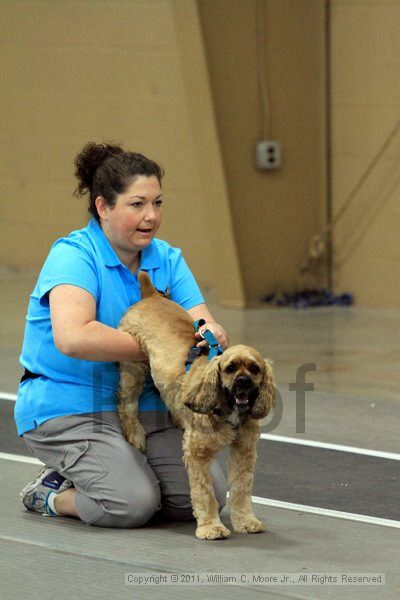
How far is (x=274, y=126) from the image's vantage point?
783 centimetres

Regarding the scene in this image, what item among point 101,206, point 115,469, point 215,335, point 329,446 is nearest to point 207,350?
point 215,335

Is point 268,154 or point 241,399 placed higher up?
point 268,154

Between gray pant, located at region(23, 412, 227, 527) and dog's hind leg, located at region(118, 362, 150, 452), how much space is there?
31 mm

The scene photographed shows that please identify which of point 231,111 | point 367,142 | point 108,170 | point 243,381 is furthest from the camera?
point 367,142

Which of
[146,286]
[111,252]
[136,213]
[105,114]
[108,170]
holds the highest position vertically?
[105,114]

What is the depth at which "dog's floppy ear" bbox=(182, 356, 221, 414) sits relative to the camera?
133 inches

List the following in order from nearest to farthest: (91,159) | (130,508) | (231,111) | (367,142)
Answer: (130,508) < (91,159) < (231,111) < (367,142)

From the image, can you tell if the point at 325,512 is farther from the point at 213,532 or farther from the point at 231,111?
the point at 231,111

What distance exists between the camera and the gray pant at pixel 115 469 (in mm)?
3701

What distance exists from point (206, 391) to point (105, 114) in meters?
5.57

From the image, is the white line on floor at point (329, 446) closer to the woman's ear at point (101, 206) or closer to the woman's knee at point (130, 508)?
the woman's knee at point (130, 508)

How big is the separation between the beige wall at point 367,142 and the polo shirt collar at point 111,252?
396 cm

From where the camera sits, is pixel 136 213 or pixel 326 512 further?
pixel 326 512

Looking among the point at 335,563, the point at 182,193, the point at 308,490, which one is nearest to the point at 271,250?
the point at 182,193
